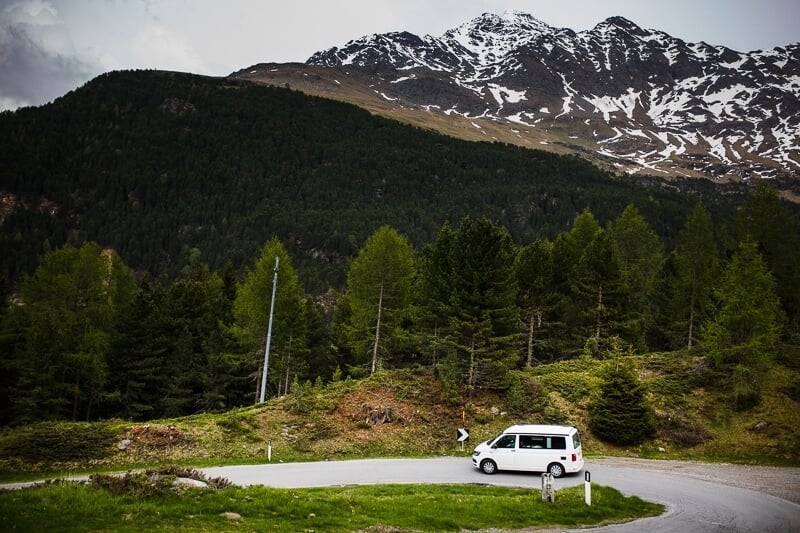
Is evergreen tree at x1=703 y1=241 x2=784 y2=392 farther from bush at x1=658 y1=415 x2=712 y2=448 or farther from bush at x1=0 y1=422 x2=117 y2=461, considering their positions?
bush at x1=0 y1=422 x2=117 y2=461

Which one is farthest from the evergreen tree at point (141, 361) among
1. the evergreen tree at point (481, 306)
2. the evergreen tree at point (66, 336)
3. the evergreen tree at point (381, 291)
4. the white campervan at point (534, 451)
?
the white campervan at point (534, 451)

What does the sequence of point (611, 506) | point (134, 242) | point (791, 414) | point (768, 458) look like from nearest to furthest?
point (611, 506), point (768, 458), point (791, 414), point (134, 242)

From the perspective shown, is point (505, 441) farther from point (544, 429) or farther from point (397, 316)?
point (397, 316)

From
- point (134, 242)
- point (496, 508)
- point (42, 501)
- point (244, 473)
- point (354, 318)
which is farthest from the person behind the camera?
point (134, 242)

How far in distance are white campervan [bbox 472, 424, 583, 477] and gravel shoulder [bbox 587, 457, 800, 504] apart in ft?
17.6

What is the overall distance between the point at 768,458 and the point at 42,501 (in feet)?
106

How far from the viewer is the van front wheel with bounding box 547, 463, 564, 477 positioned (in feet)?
75.0

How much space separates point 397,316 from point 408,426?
14.1 metres

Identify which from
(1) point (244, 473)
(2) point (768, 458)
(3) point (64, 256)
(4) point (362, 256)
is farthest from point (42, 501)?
(3) point (64, 256)

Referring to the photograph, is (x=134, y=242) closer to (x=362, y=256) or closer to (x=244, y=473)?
(x=362, y=256)

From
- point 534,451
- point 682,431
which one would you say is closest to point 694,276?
point 682,431

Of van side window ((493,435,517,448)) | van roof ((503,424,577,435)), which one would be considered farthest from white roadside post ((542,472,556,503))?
van side window ((493,435,517,448))

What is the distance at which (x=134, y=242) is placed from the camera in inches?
6521

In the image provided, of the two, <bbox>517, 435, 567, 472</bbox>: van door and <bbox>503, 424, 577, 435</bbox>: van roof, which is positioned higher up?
<bbox>503, 424, 577, 435</bbox>: van roof
